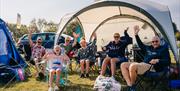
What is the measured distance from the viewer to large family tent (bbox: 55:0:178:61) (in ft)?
22.9

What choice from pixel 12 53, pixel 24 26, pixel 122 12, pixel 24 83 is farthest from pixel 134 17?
pixel 24 26

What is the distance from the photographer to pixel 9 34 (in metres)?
8.12

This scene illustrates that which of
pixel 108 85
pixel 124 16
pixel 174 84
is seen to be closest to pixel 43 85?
pixel 108 85

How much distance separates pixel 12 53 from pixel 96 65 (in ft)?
7.32

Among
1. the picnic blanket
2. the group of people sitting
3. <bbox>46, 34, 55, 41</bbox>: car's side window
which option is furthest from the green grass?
<bbox>46, 34, 55, 41</bbox>: car's side window

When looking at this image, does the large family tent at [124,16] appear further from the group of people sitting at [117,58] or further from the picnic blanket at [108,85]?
the picnic blanket at [108,85]

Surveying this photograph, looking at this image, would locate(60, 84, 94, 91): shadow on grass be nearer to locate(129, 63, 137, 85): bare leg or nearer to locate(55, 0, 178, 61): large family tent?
locate(129, 63, 137, 85): bare leg

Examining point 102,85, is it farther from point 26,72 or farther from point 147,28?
point 147,28

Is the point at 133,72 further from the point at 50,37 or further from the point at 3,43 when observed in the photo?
the point at 50,37

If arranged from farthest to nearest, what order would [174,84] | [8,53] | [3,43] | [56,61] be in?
[8,53], [3,43], [56,61], [174,84]

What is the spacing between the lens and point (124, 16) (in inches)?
422

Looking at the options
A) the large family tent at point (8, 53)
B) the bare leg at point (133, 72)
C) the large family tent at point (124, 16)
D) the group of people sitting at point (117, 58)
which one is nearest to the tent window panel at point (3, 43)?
the large family tent at point (8, 53)

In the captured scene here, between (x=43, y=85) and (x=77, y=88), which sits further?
(x=43, y=85)

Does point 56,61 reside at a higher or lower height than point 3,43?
lower
